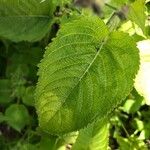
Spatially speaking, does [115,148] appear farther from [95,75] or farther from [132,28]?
[95,75]

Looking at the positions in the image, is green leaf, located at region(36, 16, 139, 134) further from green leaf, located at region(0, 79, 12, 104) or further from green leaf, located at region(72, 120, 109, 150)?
green leaf, located at region(0, 79, 12, 104)

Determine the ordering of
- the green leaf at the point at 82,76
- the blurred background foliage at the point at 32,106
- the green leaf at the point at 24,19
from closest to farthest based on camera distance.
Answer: the green leaf at the point at 82,76 → the green leaf at the point at 24,19 → the blurred background foliage at the point at 32,106

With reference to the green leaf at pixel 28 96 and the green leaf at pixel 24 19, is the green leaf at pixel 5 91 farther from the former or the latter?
the green leaf at pixel 24 19

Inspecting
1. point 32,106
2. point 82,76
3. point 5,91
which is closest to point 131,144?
point 32,106

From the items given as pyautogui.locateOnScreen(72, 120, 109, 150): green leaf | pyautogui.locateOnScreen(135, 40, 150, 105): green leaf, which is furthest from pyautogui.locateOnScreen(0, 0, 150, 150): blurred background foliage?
pyautogui.locateOnScreen(135, 40, 150, 105): green leaf

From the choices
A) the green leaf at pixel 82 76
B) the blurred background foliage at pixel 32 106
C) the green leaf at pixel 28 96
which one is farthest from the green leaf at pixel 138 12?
the green leaf at pixel 28 96

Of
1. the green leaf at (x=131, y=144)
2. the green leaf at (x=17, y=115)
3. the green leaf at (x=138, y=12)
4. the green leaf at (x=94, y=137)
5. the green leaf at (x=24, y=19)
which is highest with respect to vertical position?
the green leaf at (x=138, y=12)

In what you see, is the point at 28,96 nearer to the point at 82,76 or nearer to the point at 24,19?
the point at 24,19

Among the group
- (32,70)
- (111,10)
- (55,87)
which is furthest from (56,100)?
(32,70)
